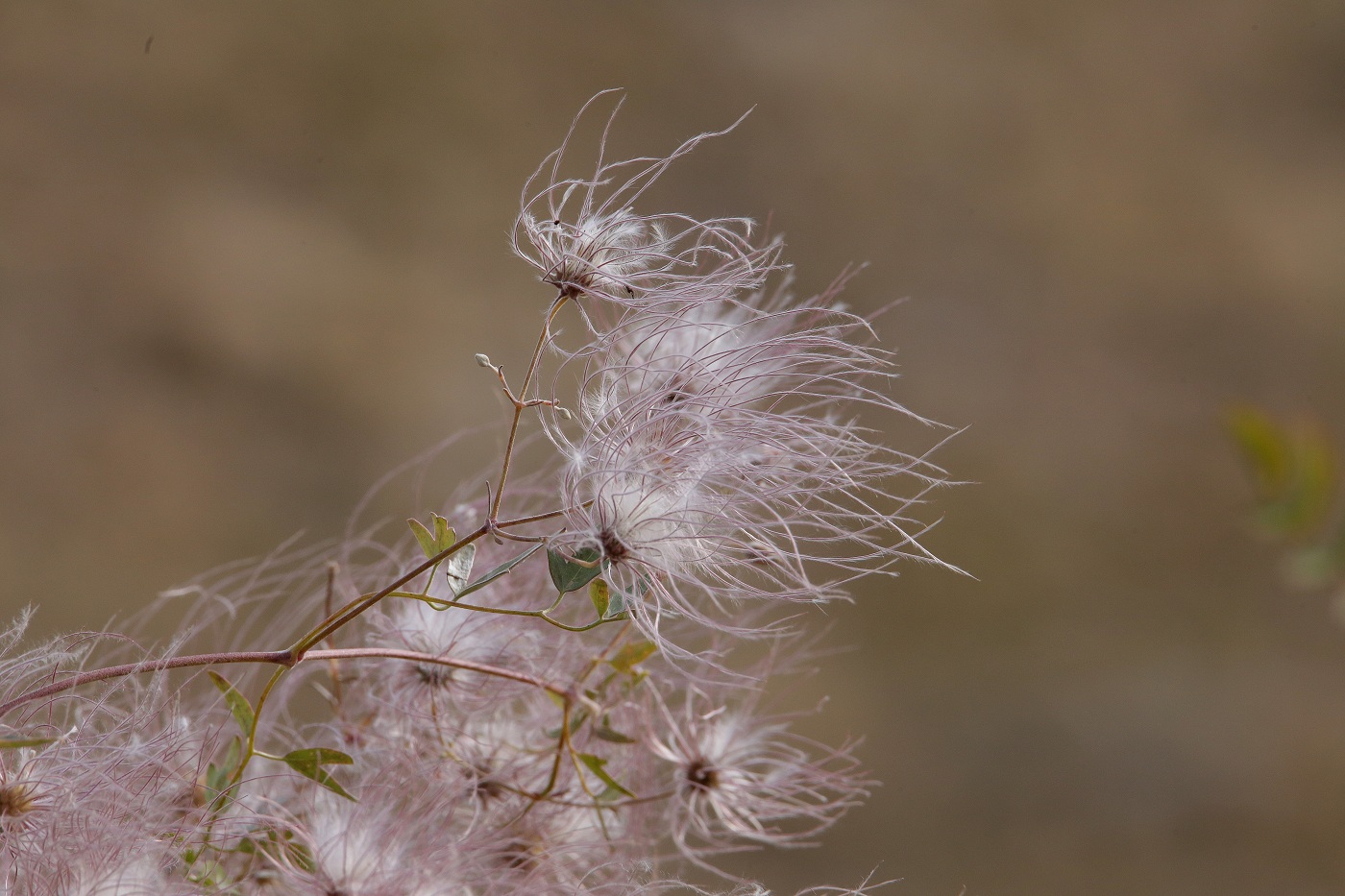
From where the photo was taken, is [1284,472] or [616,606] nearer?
[1284,472]

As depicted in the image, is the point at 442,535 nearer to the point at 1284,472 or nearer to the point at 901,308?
the point at 1284,472

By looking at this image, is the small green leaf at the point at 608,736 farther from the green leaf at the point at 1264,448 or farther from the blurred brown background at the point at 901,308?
the blurred brown background at the point at 901,308

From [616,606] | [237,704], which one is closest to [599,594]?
[616,606]

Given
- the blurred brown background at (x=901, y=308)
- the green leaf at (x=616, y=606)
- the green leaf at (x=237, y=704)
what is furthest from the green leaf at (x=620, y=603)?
the blurred brown background at (x=901, y=308)

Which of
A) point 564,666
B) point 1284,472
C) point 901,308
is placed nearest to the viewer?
point 1284,472

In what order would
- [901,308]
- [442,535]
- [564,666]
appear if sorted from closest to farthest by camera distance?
[442,535], [564,666], [901,308]

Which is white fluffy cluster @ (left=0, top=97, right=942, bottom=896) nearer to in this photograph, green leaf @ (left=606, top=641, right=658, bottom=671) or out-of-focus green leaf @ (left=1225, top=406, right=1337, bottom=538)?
green leaf @ (left=606, top=641, right=658, bottom=671)

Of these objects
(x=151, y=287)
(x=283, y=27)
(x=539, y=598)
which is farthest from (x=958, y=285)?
(x=539, y=598)
